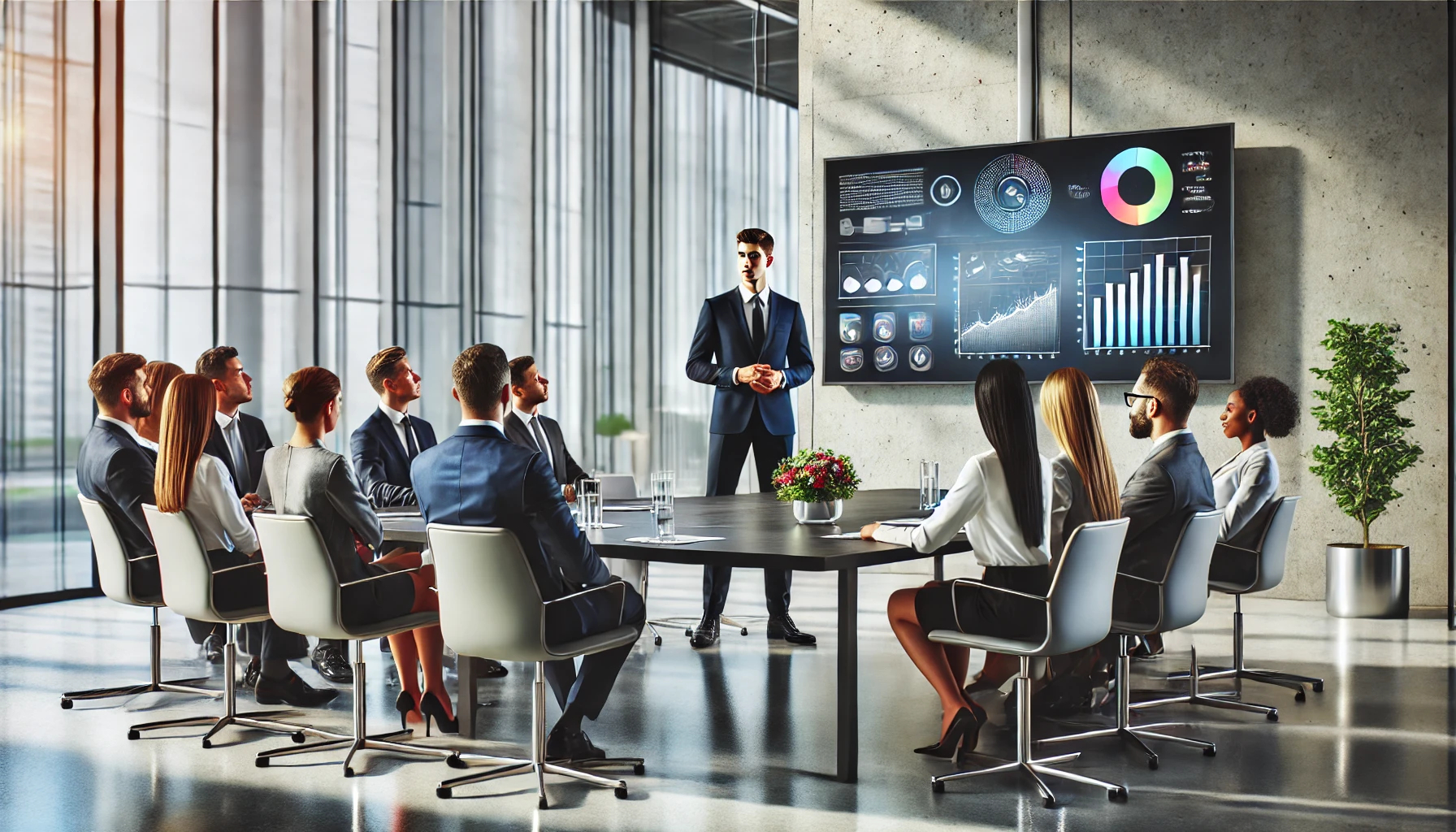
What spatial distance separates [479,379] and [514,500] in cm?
38

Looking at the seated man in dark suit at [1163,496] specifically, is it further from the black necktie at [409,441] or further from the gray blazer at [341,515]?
the black necktie at [409,441]

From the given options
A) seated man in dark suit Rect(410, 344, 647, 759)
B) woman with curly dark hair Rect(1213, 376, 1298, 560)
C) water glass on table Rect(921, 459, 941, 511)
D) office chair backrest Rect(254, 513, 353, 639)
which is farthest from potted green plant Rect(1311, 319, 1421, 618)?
office chair backrest Rect(254, 513, 353, 639)

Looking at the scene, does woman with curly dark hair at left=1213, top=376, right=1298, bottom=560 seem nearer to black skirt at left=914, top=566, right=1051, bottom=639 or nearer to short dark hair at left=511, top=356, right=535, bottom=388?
black skirt at left=914, top=566, right=1051, bottom=639

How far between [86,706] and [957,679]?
3.16 meters

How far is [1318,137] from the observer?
7164 mm

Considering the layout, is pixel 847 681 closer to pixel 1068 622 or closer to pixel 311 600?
pixel 1068 622

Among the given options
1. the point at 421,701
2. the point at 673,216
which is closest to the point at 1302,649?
the point at 421,701

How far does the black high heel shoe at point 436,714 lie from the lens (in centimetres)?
430

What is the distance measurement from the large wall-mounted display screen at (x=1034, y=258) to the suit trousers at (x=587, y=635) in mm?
4516

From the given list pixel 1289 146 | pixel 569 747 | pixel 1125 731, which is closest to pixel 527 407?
pixel 569 747

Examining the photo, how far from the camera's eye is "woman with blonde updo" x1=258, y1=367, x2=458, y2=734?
378 cm

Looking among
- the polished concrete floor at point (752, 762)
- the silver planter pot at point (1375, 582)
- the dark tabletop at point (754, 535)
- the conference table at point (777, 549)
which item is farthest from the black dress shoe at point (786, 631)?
the silver planter pot at point (1375, 582)

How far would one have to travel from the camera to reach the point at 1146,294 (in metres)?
7.44

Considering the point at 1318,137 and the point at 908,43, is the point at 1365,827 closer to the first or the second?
the point at 1318,137
